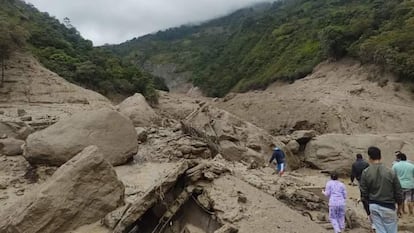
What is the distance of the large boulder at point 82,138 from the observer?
9.88 m

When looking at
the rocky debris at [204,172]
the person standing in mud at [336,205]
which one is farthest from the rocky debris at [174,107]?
the rocky debris at [204,172]

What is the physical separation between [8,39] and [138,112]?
38.5 ft

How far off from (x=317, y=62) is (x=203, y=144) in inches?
1082

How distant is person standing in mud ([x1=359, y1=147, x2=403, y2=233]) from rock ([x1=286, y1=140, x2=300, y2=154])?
13730mm

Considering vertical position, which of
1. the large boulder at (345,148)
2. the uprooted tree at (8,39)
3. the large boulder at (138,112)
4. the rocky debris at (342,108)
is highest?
the uprooted tree at (8,39)

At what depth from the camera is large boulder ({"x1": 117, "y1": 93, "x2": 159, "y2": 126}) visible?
1847 cm

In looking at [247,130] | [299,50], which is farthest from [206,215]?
[299,50]

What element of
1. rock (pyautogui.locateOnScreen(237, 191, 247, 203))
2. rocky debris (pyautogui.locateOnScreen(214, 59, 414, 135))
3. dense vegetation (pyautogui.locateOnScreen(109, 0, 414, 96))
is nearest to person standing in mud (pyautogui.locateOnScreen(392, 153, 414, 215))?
rock (pyautogui.locateOnScreen(237, 191, 247, 203))

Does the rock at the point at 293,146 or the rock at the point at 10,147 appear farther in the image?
the rock at the point at 293,146

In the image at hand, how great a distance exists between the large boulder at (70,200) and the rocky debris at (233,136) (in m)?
7.40

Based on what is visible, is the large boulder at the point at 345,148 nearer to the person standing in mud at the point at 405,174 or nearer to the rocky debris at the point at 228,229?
the person standing in mud at the point at 405,174

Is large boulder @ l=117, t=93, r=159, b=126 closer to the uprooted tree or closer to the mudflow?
the mudflow

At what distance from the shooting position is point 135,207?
254 inches

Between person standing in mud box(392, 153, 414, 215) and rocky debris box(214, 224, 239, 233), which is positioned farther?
person standing in mud box(392, 153, 414, 215)
